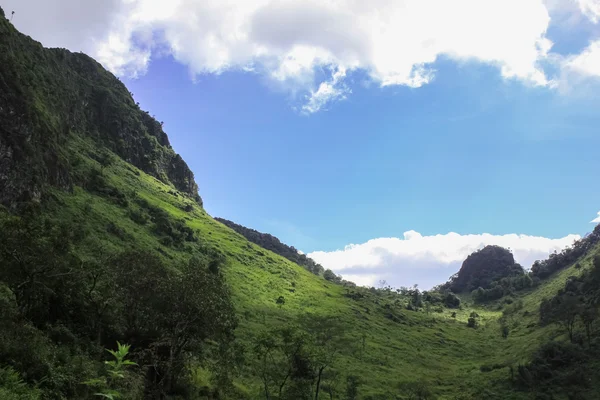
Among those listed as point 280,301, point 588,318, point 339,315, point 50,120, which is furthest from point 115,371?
point 588,318

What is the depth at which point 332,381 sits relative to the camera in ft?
222

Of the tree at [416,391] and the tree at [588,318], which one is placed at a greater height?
the tree at [588,318]

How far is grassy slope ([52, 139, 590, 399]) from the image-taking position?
78.4 metres

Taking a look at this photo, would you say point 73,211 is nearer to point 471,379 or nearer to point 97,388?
point 97,388

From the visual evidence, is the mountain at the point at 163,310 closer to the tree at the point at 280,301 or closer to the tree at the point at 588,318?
the tree at the point at 280,301

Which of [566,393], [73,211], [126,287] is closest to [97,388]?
[126,287]

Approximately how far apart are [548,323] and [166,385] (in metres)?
129

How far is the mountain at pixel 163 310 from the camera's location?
29359 millimetres

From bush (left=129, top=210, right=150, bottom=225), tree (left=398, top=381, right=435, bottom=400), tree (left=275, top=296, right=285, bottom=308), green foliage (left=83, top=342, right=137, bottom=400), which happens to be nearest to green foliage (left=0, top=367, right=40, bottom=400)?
green foliage (left=83, top=342, right=137, bottom=400)

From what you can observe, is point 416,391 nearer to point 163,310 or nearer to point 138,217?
point 163,310

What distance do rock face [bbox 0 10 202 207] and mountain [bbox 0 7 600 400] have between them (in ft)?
1.64

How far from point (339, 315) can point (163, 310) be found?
302 ft

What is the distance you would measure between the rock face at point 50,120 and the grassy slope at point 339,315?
7.51 meters

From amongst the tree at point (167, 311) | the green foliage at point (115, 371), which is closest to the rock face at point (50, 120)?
the tree at point (167, 311)
